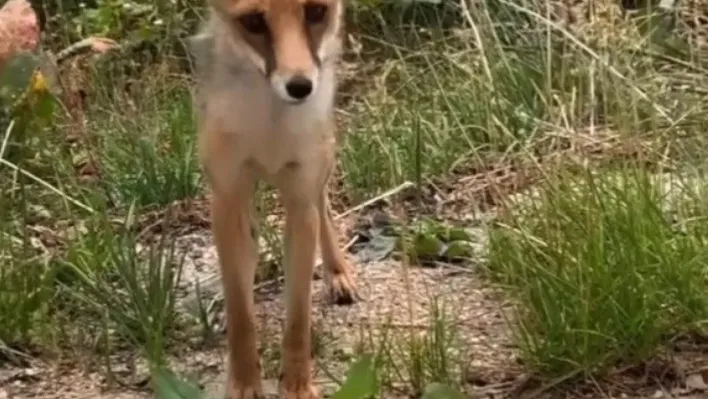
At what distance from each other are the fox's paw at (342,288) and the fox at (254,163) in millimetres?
502

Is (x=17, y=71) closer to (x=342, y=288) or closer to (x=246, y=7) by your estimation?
(x=342, y=288)

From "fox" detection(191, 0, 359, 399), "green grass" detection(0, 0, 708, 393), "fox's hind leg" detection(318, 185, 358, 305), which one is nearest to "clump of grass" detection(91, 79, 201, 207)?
"green grass" detection(0, 0, 708, 393)

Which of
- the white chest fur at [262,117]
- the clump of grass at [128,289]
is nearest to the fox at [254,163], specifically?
the white chest fur at [262,117]

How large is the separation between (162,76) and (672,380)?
3038 millimetres

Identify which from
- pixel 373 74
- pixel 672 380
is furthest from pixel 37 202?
pixel 672 380

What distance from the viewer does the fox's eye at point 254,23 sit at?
268 cm

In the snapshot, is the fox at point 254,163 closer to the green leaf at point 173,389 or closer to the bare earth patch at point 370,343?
the bare earth patch at point 370,343

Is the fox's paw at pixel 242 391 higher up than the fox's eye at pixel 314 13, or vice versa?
the fox's eye at pixel 314 13

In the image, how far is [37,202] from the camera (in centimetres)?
427

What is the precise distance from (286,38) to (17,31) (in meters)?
1.84

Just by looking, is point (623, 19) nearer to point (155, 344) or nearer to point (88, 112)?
point (88, 112)

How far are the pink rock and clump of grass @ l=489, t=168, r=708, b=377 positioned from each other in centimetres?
170

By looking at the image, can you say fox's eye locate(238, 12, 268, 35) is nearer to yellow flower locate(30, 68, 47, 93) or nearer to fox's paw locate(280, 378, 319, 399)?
fox's paw locate(280, 378, 319, 399)

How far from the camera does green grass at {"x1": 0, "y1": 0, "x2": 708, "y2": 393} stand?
2.97 m
